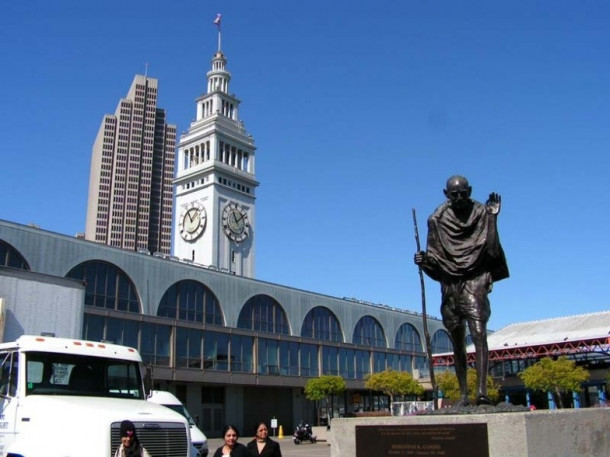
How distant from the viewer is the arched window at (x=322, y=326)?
61.7 m

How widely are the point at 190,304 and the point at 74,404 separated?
133 ft

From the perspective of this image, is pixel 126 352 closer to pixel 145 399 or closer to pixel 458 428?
pixel 145 399

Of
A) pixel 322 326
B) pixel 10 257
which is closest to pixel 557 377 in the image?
pixel 322 326

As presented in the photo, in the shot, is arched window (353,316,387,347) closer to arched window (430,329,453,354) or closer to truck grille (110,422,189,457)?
arched window (430,329,453,354)

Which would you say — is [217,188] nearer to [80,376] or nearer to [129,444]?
[80,376]

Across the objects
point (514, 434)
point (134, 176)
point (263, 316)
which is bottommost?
point (514, 434)

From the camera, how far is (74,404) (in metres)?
10.9

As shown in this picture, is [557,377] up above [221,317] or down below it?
below

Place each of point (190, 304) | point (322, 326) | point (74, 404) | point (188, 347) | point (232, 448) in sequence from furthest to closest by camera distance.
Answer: point (322, 326) < point (190, 304) < point (188, 347) < point (74, 404) < point (232, 448)

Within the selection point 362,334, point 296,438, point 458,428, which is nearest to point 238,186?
point 362,334

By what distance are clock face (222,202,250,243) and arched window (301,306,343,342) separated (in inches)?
920

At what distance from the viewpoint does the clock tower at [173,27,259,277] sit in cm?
8250

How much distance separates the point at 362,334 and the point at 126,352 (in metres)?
56.2

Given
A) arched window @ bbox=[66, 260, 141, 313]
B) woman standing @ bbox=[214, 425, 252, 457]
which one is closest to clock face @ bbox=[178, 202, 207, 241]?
arched window @ bbox=[66, 260, 141, 313]
